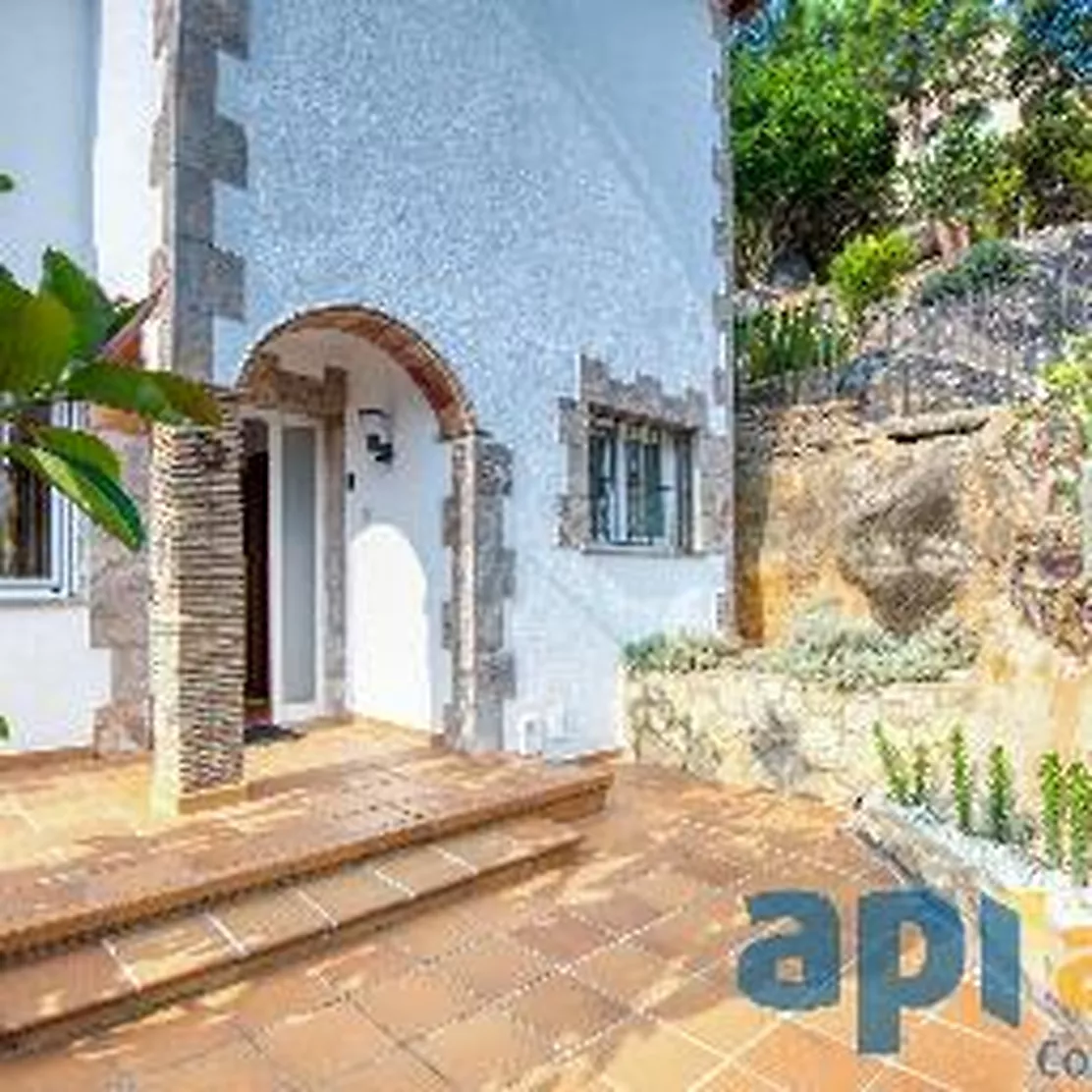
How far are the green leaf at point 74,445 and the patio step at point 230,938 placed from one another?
8.76 feet

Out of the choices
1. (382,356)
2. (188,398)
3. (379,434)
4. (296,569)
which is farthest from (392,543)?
(188,398)

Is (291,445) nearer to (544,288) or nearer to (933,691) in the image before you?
(544,288)

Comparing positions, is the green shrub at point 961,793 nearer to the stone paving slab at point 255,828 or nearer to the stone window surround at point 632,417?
the stone paving slab at point 255,828

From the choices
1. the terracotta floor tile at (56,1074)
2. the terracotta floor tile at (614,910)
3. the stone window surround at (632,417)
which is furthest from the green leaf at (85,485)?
the stone window surround at (632,417)

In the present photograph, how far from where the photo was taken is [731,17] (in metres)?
9.62

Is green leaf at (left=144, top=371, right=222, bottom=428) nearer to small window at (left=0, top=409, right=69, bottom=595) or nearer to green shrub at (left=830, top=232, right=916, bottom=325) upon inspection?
small window at (left=0, top=409, right=69, bottom=595)

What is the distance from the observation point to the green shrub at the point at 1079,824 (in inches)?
150

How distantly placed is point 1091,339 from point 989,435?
2352mm

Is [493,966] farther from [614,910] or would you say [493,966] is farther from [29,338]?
[29,338]

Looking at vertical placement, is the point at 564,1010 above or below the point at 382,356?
below

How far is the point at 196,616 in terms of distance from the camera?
5059 mm

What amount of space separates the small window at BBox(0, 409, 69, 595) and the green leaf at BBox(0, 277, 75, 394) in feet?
17.7

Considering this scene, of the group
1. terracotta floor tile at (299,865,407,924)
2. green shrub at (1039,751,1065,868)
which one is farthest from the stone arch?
green shrub at (1039,751,1065,868)

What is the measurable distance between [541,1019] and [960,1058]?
4.95 ft
